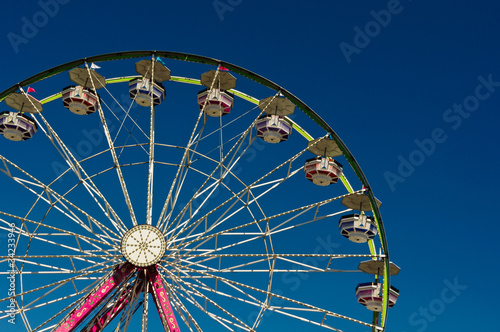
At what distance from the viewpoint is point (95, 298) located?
15852mm

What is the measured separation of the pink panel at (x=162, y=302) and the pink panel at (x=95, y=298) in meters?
0.66

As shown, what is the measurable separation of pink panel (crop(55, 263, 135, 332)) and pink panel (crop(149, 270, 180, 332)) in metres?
0.66

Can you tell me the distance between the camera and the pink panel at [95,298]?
608 inches

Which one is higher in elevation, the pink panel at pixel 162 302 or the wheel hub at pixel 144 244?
the wheel hub at pixel 144 244

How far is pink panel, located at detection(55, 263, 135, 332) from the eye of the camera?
50.7 ft

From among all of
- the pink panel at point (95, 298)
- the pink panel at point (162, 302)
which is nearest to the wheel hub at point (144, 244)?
the pink panel at point (95, 298)

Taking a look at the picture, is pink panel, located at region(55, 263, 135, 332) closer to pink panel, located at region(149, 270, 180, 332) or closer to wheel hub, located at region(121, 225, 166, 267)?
wheel hub, located at region(121, 225, 166, 267)

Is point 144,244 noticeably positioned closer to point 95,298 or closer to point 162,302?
point 162,302

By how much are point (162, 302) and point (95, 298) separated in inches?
69.5

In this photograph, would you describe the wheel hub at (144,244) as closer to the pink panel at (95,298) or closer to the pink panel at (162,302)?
the pink panel at (95,298)

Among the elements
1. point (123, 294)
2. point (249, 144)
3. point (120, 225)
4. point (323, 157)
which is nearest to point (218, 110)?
point (249, 144)

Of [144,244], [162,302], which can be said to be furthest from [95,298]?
[144,244]

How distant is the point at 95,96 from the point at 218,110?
3770mm

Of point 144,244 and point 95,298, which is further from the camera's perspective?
point 144,244
